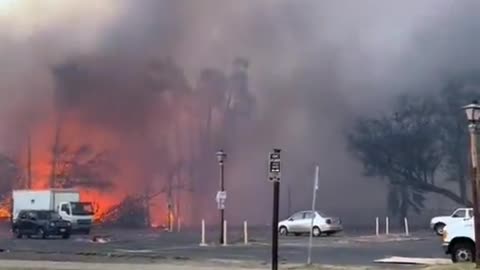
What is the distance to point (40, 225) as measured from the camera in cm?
5316

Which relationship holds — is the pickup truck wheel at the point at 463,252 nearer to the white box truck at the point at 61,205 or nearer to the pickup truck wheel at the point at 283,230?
the pickup truck wheel at the point at 283,230

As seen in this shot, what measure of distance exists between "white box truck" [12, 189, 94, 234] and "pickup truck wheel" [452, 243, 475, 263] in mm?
35224

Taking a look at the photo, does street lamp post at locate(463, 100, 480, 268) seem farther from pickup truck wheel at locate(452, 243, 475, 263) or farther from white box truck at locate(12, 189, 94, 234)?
white box truck at locate(12, 189, 94, 234)

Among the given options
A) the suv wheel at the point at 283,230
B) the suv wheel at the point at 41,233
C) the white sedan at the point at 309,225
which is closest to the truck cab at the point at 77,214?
the suv wheel at the point at 41,233

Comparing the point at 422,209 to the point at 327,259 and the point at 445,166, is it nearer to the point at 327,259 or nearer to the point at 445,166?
the point at 445,166

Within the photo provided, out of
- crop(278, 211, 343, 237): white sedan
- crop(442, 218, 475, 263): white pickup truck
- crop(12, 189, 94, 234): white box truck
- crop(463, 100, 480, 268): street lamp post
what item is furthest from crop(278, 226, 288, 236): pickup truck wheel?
crop(463, 100, 480, 268): street lamp post

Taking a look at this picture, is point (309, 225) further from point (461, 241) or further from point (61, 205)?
point (461, 241)

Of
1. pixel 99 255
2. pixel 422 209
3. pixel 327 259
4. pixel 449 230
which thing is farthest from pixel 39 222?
pixel 422 209

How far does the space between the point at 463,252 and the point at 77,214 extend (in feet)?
121

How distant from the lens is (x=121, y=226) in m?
89.0

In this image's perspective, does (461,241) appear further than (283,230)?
No

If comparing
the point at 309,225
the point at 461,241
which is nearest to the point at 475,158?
the point at 461,241

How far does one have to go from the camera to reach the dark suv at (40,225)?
173 ft

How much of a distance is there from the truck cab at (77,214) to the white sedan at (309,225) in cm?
1320
